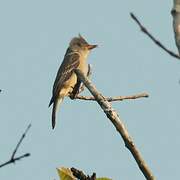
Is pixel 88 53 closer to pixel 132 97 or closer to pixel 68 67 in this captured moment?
pixel 68 67

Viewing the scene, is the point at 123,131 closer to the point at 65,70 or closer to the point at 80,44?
the point at 65,70

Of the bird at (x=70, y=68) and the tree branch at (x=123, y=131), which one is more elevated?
the bird at (x=70, y=68)

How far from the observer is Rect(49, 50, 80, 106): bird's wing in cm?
1385

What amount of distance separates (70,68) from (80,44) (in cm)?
100

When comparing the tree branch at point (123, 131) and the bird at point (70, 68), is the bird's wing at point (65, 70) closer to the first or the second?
the bird at point (70, 68)

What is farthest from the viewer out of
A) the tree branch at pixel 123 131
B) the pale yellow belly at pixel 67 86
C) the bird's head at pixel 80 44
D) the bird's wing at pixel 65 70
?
the bird's head at pixel 80 44

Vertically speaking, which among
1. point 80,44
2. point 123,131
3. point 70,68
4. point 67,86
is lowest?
point 123,131

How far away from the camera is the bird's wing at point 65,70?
1385 centimetres

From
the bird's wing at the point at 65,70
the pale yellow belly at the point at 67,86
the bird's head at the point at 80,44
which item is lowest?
the pale yellow belly at the point at 67,86

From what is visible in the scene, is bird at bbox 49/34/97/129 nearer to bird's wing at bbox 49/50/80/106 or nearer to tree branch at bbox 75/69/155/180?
bird's wing at bbox 49/50/80/106

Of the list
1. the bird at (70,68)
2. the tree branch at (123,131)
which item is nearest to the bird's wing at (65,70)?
the bird at (70,68)

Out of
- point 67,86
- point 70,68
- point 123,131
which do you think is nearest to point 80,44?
point 70,68

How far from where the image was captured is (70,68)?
14305mm

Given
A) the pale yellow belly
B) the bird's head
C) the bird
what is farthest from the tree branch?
the bird's head
